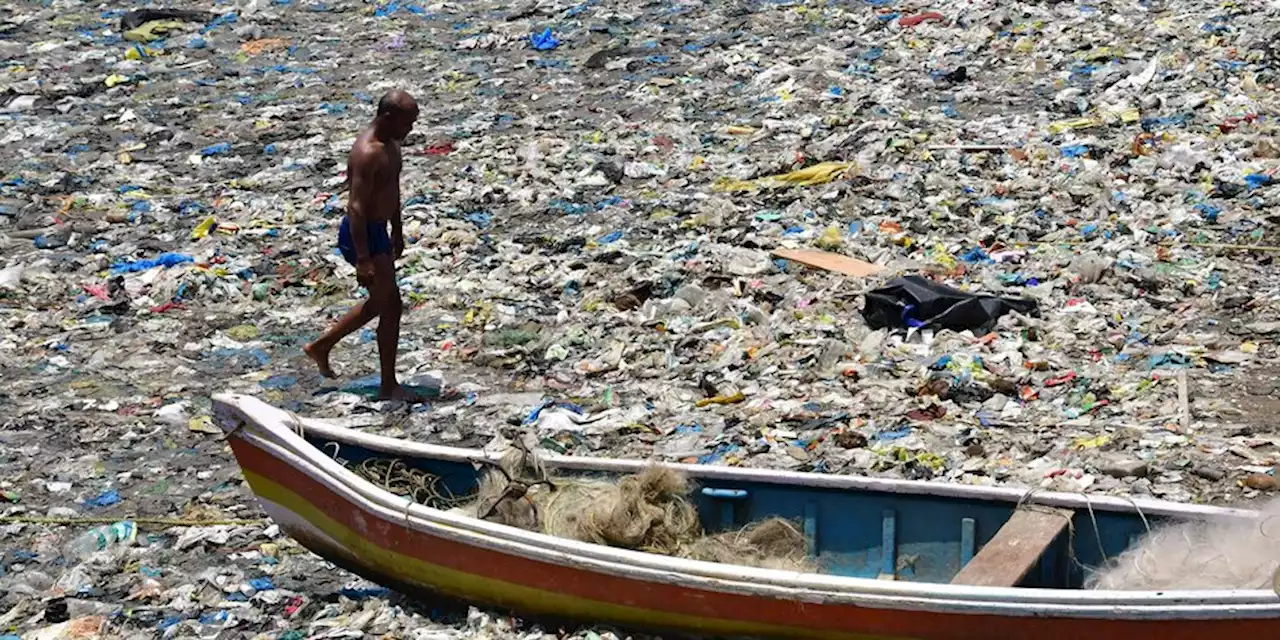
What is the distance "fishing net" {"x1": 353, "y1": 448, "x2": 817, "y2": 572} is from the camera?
503 cm

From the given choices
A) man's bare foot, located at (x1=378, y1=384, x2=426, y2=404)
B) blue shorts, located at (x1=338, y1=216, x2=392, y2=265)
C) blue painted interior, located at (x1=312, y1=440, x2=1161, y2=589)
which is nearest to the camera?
blue painted interior, located at (x1=312, y1=440, x2=1161, y2=589)

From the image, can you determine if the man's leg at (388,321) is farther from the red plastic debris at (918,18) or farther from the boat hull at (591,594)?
the red plastic debris at (918,18)

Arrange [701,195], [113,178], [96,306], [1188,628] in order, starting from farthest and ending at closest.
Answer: [113,178] → [701,195] → [96,306] → [1188,628]

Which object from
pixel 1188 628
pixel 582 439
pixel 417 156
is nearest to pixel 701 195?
pixel 417 156

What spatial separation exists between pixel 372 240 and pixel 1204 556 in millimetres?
3799

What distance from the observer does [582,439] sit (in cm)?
676

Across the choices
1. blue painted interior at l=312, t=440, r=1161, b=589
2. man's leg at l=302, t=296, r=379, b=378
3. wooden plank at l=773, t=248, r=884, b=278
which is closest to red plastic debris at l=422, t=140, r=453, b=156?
wooden plank at l=773, t=248, r=884, b=278

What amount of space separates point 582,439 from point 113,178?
229 inches

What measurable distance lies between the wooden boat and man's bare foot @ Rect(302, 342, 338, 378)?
1.93 meters

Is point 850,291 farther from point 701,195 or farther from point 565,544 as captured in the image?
point 565,544

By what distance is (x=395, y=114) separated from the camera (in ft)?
21.9

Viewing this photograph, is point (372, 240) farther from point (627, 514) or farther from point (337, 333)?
point (627, 514)

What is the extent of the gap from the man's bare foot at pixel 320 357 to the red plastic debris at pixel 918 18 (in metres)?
7.32

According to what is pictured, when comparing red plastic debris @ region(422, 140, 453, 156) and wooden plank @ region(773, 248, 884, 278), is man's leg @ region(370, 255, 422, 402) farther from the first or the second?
red plastic debris @ region(422, 140, 453, 156)
